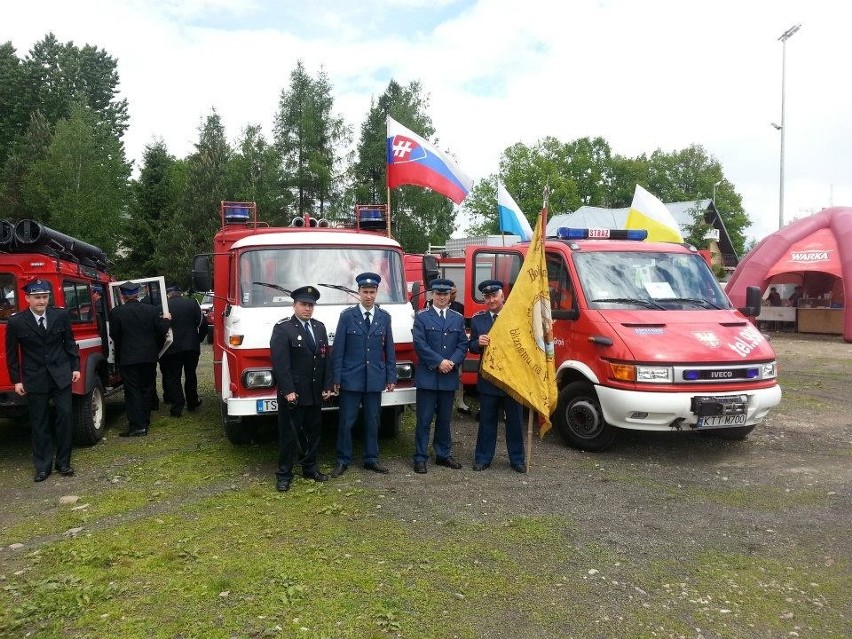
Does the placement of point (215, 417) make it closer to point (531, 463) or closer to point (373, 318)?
point (373, 318)

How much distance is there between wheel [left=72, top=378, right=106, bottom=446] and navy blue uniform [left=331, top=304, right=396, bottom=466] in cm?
318

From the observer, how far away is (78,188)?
3253 centimetres

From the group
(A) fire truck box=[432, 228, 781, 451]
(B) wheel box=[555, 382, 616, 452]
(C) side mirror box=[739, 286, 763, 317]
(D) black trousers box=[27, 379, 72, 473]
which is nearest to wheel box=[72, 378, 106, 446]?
(D) black trousers box=[27, 379, 72, 473]

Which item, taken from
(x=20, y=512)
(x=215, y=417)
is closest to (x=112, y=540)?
(x=20, y=512)

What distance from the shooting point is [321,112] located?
36.0 meters

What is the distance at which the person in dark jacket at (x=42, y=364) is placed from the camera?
19.8ft

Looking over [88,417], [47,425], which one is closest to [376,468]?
[47,425]

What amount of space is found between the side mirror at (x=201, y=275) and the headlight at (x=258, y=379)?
1.60 m

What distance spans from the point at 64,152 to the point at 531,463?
34.0 m

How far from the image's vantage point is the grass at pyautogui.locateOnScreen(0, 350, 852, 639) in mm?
3576

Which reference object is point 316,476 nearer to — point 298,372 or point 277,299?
point 298,372

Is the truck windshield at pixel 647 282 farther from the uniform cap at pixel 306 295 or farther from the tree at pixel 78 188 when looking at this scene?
the tree at pixel 78 188

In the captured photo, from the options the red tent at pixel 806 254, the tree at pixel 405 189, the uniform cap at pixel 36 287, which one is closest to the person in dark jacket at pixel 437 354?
the uniform cap at pixel 36 287

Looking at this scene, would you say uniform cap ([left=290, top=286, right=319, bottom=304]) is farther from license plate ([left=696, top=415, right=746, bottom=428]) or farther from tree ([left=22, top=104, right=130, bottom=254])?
tree ([left=22, top=104, right=130, bottom=254])
